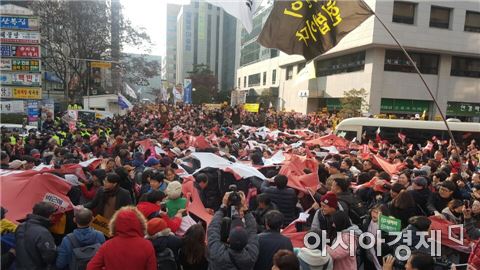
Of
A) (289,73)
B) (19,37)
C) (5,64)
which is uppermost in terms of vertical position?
(289,73)

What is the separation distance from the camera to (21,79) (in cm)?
1528

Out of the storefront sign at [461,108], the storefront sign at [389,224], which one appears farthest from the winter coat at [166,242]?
the storefront sign at [461,108]

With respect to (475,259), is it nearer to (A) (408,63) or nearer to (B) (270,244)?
(B) (270,244)

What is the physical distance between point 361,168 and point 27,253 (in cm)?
660

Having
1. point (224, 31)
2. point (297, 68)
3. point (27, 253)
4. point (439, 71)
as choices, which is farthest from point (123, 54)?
point (224, 31)

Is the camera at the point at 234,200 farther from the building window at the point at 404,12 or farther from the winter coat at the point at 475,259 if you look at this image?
the building window at the point at 404,12

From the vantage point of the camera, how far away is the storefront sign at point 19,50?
48.0ft

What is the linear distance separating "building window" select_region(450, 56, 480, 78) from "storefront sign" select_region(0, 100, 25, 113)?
35.1 m

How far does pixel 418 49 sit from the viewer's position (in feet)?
111

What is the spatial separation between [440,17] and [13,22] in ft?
110

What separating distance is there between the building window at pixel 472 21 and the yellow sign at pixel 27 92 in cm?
3509

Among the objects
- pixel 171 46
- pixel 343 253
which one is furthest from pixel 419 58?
pixel 171 46

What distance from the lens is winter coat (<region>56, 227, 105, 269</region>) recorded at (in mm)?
3646

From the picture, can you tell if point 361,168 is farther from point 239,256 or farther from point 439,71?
point 439,71
